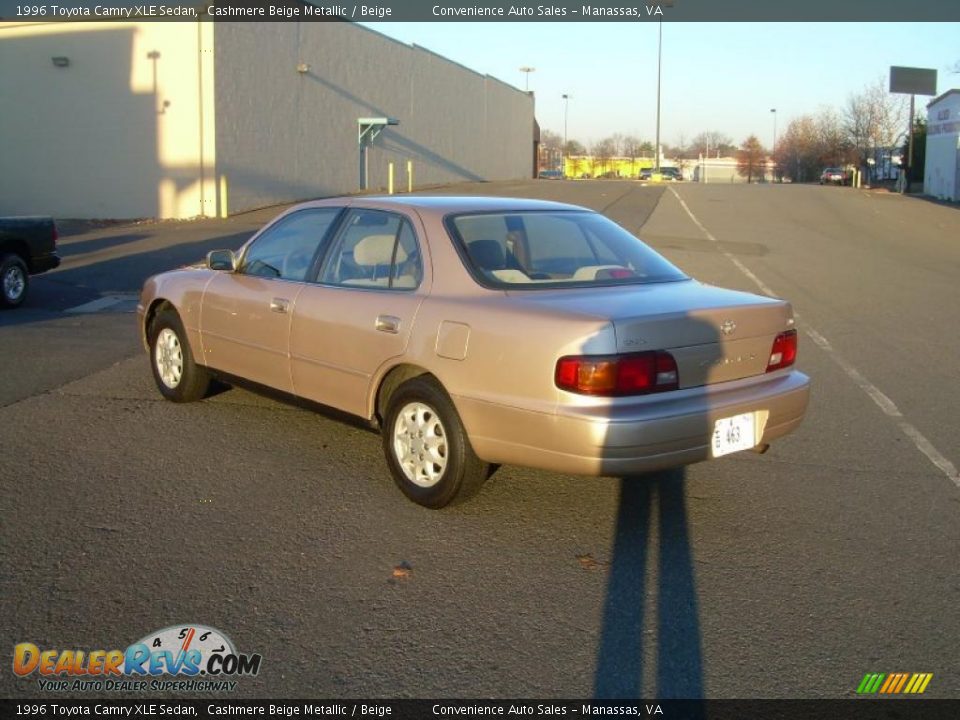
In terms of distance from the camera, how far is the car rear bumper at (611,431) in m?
4.41

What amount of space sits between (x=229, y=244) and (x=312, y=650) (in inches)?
692

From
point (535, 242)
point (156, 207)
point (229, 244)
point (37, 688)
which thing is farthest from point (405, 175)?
point (37, 688)

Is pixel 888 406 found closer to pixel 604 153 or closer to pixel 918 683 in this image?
pixel 918 683

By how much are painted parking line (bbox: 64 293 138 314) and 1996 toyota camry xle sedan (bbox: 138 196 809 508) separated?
6.70 meters

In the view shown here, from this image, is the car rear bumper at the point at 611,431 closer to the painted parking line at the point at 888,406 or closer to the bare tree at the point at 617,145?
the painted parking line at the point at 888,406

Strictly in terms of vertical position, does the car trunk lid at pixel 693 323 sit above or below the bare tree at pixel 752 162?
below

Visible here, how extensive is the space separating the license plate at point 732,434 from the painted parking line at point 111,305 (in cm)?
956

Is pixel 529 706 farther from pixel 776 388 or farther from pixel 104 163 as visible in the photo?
pixel 104 163

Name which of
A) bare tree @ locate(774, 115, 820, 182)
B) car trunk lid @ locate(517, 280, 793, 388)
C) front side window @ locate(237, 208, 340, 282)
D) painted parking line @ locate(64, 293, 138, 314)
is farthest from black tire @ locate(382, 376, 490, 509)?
bare tree @ locate(774, 115, 820, 182)

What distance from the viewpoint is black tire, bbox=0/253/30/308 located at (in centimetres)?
1230

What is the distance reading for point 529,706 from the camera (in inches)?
129

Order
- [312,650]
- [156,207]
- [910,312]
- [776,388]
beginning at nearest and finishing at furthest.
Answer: [312,650] → [776,388] → [910,312] → [156,207]

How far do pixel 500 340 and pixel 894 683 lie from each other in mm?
2176

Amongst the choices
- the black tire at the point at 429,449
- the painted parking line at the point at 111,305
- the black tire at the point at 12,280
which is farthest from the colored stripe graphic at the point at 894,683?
the black tire at the point at 12,280
